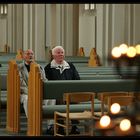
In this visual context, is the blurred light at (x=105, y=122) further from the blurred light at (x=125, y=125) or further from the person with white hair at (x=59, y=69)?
the person with white hair at (x=59, y=69)

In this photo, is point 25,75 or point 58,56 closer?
point 58,56

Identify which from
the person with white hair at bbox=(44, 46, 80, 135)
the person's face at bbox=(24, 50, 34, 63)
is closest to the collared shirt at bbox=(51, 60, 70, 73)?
the person with white hair at bbox=(44, 46, 80, 135)

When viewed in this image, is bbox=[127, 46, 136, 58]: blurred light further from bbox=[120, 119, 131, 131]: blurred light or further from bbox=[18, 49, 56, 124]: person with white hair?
bbox=[18, 49, 56, 124]: person with white hair

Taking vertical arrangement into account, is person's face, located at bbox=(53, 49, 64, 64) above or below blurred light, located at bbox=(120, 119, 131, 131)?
above

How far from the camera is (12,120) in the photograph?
7.91 meters

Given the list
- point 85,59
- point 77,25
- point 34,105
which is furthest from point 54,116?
point 77,25

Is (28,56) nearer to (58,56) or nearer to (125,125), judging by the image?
(58,56)

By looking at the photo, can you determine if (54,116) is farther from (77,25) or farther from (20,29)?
(20,29)

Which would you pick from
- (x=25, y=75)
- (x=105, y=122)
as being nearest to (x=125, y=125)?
(x=105, y=122)

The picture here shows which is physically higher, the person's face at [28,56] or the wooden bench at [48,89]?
the person's face at [28,56]

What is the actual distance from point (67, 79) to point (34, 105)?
33.0 inches

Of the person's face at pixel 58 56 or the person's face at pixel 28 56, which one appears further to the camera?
the person's face at pixel 28 56

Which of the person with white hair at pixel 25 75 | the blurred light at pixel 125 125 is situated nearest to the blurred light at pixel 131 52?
the blurred light at pixel 125 125

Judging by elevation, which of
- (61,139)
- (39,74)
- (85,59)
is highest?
(85,59)
